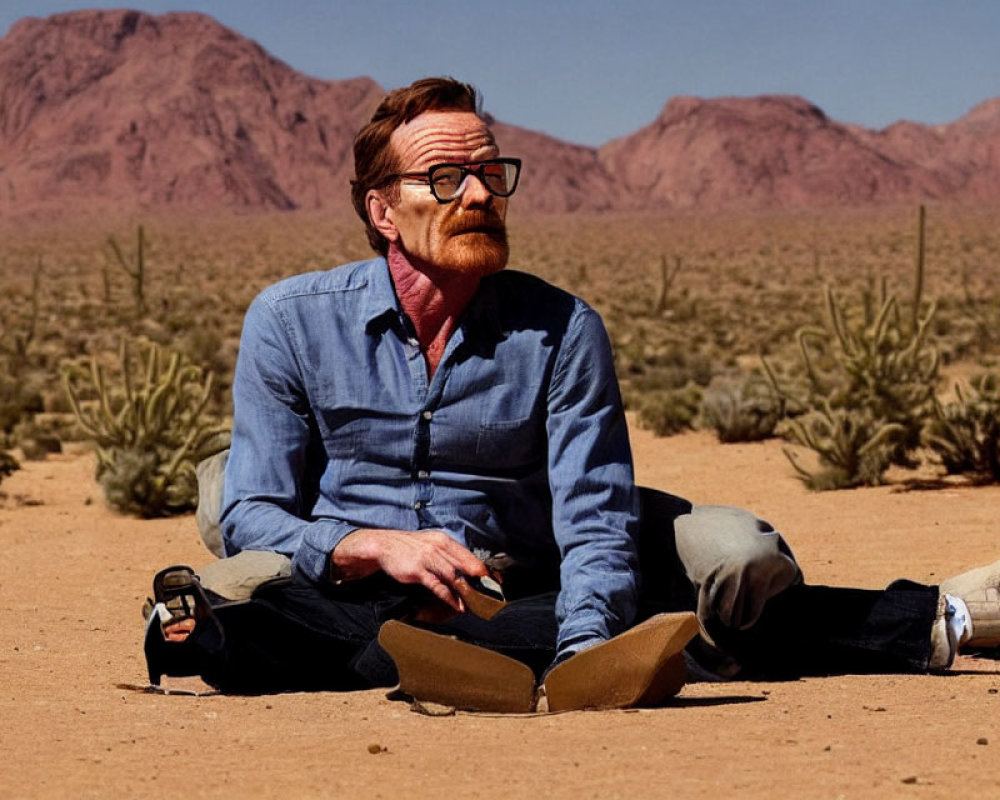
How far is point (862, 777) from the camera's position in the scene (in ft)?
10.3

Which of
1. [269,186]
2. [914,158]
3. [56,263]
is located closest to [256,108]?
[269,186]

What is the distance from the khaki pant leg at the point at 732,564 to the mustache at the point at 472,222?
94cm

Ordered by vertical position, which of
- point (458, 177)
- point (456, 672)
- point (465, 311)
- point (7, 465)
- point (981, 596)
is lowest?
point (7, 465)

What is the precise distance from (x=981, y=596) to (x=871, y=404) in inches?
237

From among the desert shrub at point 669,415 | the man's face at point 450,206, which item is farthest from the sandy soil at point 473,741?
the desert shrub at point 669,415

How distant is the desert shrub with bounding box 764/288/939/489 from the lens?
9.87 m

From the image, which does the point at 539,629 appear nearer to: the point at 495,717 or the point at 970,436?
the point at 495,717

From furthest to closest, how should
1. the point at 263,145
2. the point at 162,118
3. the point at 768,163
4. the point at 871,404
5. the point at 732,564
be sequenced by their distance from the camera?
Answer: the point at 768,163, the point at 263,145, the point at 162,118, the point at 871,404, the point at 732,564

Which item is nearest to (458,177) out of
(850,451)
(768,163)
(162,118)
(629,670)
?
(629,670)

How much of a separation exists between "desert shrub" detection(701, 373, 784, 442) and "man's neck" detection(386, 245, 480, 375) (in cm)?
834

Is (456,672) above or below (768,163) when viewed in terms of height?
below

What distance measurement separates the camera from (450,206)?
13.4ft

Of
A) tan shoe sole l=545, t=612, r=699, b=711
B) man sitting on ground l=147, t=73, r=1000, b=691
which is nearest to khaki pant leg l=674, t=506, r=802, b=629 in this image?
man sitting on ground l=147, t=73, r=1000, b=691

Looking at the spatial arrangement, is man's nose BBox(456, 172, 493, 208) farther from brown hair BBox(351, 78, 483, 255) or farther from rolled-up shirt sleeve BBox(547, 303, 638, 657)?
rolled-up shirt sleeve BBox(547, 303, 638, 657)
